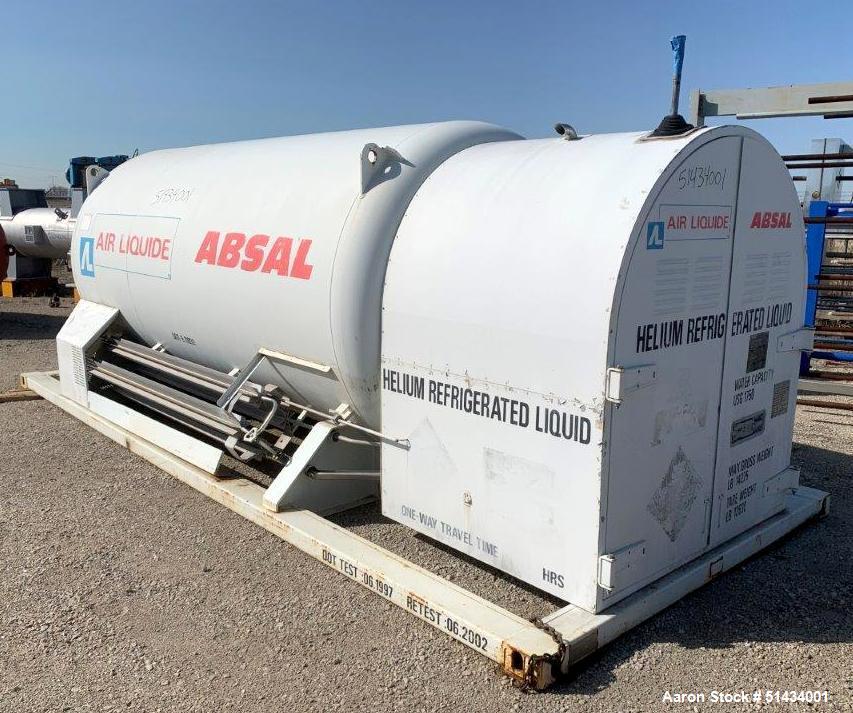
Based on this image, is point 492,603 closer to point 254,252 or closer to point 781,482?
point 781,482

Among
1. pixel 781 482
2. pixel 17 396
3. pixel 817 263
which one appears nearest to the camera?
pixel 781 482

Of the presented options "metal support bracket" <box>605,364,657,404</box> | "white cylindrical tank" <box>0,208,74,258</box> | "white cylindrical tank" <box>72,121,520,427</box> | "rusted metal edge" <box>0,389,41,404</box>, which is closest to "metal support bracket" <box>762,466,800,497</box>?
"metal support bracket" <box>605,364,657,404</box>

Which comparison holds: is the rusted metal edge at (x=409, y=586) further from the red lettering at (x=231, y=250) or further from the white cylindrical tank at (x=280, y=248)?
the red lettering at (x=231, y=250)

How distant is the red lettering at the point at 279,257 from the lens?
13.5 ft

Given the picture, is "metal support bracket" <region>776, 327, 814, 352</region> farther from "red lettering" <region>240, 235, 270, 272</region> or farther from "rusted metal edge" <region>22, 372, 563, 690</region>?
"red lettering" <region>240, 235, 270, 272</region>

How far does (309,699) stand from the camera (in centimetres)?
283

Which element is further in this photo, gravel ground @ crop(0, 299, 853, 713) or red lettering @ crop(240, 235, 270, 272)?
red lettering @ crop(240, 235, 270, 272)

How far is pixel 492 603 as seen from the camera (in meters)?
3.29

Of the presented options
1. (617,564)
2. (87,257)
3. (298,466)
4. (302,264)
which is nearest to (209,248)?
(302,264)

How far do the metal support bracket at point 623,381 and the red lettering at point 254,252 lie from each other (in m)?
2.22

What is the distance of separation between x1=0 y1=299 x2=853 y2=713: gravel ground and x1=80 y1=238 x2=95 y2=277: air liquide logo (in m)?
2.12

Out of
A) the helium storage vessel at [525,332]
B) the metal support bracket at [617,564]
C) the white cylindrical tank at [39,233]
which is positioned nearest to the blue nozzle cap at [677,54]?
the helium storage vessel at [525,332]

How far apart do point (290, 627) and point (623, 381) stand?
1741 mm

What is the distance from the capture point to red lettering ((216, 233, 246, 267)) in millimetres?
4477
